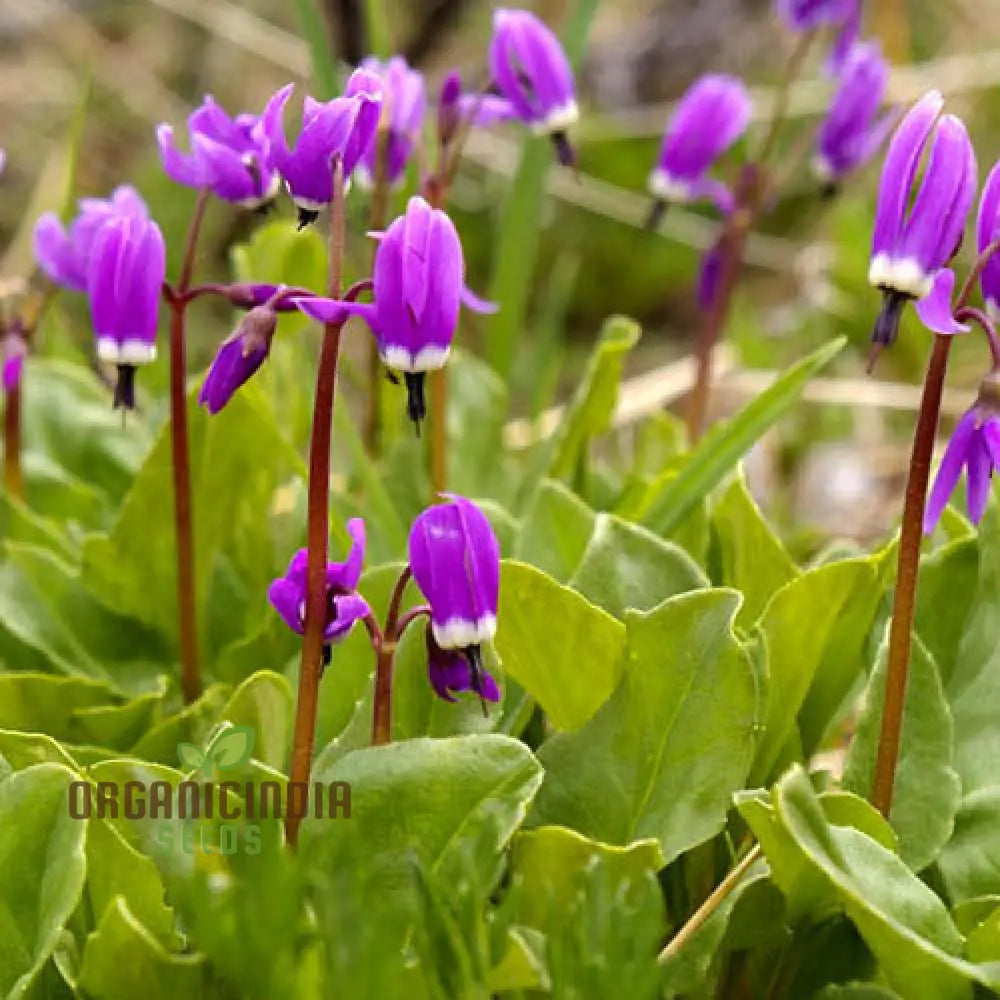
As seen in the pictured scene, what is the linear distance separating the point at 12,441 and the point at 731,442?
2.73ft

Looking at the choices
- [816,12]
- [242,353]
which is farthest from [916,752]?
[816,12]

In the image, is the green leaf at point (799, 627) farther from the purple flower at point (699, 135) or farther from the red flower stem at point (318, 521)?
the purple flower at point (699, 135)

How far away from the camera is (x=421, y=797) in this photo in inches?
49.8

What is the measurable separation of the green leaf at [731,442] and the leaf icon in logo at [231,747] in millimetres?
515

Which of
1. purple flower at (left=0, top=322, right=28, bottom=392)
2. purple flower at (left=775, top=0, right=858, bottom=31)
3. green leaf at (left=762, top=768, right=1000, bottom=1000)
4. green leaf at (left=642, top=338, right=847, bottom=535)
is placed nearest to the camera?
green leaf at (left=762, top=768, right=1000, bottom=1000)

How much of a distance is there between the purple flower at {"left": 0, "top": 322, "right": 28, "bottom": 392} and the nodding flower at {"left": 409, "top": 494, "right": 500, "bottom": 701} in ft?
2.57

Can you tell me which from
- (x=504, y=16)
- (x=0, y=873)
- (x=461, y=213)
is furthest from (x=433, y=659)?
(x=461, y=213)

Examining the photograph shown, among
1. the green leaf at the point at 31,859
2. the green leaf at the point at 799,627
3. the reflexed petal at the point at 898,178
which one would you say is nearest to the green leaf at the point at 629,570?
the green leaf at the point at 799,627

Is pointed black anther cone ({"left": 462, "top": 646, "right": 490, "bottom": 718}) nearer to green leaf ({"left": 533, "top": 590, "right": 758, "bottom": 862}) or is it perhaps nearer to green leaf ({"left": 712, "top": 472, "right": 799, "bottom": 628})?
green leaf ({"left": 533, "top": 590, "right": 758, "bottom": 862})

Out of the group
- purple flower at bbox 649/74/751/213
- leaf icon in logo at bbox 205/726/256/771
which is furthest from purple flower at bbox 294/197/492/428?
purple flower at bbox 649/74/751/213

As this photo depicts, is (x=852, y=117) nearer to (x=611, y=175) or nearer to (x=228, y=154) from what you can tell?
(x=228, y=154)

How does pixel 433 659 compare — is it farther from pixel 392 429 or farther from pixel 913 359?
pixel 913 359

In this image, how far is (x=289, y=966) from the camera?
1055mm

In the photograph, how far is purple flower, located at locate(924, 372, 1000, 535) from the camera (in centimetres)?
124
